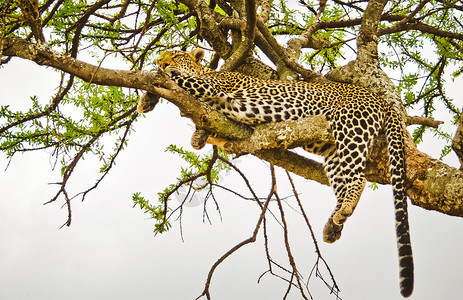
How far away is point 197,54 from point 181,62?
0.42m

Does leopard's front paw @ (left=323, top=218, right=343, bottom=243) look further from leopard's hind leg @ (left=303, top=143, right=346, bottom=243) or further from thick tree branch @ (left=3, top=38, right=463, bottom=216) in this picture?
thick tree branch @ (left=3, top=38, right=463, bottom=216)

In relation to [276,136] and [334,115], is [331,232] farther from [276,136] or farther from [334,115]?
[334,115]

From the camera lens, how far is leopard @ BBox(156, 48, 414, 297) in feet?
17.3

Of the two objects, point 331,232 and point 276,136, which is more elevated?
point 276,136

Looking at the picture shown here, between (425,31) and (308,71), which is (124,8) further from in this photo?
(425,31)

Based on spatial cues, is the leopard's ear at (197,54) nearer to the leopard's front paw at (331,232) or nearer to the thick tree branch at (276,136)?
the thick tree branch at (276,136)

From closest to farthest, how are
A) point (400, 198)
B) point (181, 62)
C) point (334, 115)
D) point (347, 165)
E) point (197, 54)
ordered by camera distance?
point (400, 198), point (347, 165), point (334, 115), point (181, 62), point (197, 54)

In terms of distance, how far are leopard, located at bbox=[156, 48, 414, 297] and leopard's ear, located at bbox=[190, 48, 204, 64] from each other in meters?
0.53

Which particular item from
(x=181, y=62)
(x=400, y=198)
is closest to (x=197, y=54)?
(x=181, y=62)

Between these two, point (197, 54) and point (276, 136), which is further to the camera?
point (197, 54)

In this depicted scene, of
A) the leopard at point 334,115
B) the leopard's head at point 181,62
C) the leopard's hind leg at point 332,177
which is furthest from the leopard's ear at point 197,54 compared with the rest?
the leopard's hind leg at point 332,177

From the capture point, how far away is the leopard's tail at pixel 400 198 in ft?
15.2

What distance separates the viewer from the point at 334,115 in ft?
18.5

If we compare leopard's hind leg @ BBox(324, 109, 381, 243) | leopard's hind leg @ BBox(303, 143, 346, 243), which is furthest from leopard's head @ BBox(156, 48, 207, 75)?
leopard's hind leg @ BBox(324, 109, 381, 243)
